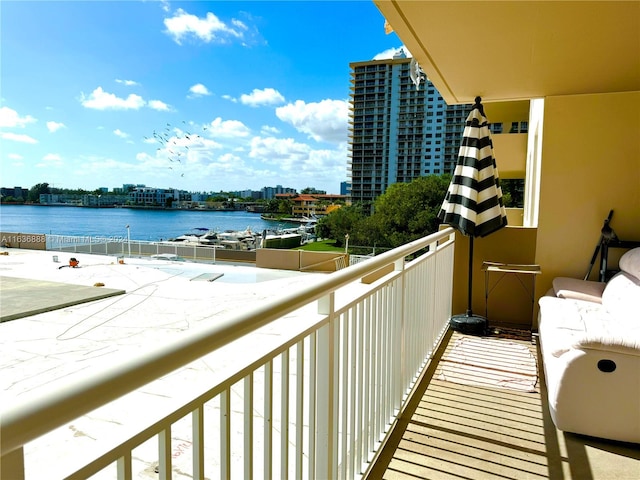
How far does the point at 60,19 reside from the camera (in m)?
53.8

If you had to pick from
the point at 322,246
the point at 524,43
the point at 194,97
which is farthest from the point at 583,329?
the point at 194,97

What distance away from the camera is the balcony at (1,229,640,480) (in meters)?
0.59

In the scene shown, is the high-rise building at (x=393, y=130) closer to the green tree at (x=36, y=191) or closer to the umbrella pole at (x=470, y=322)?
the green tree at (x=36, y=191)

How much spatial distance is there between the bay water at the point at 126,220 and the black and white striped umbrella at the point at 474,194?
5369 centimetres

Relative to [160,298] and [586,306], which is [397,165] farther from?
[586,306]

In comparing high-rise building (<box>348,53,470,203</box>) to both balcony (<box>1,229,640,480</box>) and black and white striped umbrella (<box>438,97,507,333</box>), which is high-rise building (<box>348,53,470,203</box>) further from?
balcony (<box>1,229,640,480</box>)

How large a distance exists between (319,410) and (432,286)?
2.02 metres

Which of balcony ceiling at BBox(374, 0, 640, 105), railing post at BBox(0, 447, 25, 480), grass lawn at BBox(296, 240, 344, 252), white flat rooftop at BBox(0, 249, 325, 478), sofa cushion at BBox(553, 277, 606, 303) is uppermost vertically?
balcony ceiling at BBox(374, 0, 640, 105)

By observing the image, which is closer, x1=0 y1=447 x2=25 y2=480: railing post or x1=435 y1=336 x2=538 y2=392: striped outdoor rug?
x1=0 y1=447 x2=25 y2=480: railing post

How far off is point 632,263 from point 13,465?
3783 mm

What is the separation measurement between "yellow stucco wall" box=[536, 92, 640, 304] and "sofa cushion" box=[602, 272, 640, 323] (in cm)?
72

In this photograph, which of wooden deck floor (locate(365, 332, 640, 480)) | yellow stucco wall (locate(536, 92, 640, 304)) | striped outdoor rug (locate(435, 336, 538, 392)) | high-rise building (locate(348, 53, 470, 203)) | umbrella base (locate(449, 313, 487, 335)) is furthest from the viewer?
high-rise building (locate(348, 53, 470, 203))

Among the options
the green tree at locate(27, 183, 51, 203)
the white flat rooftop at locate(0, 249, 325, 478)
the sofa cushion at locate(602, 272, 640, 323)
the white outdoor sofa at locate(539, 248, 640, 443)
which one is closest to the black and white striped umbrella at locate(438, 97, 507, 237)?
the sofa cushion at locate(602, 272, 640, 323)

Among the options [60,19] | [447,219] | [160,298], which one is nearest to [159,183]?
[60,19]
